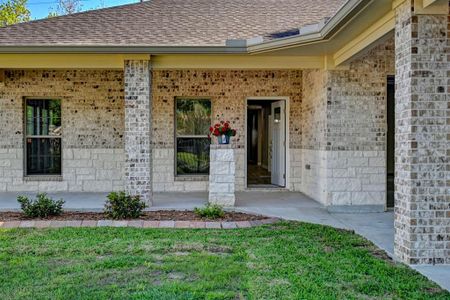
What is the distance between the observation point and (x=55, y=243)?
6086mm

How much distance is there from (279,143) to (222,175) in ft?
11.8

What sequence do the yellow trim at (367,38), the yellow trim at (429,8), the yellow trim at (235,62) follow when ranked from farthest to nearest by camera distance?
1. the yellow trim at (235,62)
2. the yellow trim at (367,38)
3. the yellow trim at (429,8)

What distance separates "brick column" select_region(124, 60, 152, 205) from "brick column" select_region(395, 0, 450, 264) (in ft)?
16.6

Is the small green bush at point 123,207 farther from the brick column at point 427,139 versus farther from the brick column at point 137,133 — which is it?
the brick column at point 427,139

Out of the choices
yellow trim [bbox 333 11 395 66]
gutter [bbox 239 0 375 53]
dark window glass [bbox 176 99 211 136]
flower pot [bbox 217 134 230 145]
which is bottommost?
flower pot [bbox 217 134 230 145]

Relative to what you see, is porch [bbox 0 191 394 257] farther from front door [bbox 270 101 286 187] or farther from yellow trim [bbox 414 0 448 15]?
yellow trim [bbox 414 0 448 15]

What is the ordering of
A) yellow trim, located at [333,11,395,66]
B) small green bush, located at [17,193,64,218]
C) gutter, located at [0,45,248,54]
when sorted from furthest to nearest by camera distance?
gutter, located at [0,45,248,54]
small green bush, located at [17,193,64,218]
yellow trim, located at [333,11,395,66]

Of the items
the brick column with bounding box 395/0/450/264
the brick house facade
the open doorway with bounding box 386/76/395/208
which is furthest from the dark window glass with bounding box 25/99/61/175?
the brick column with bounding box 395/0/450/264

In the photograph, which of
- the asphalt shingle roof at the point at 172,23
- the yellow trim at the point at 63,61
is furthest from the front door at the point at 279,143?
the yellow trim at the point at 63,61

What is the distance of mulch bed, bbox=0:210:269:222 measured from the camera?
7.77 metres

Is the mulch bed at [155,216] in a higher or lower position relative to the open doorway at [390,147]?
lower

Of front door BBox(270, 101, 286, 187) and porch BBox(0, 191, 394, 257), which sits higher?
front door BBox(270, 101, 286, 187)

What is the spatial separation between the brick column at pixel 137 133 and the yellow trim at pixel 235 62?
561mm

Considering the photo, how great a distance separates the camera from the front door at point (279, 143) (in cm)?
1171
